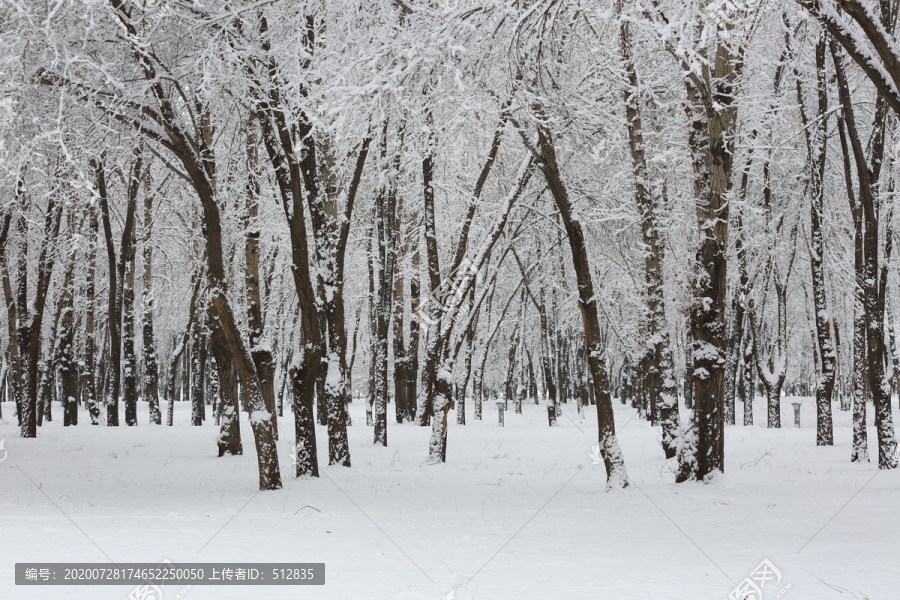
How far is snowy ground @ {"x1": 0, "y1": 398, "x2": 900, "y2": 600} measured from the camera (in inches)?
206

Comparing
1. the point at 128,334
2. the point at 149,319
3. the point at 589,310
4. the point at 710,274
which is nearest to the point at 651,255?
the point at 710,274

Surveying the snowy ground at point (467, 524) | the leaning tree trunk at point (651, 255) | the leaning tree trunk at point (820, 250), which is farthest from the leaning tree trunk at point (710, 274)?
the leaning tree trunk at point (820, 250)

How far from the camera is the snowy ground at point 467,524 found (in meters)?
5.24

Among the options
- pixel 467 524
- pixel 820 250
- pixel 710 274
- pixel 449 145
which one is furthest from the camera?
pixel 820 250

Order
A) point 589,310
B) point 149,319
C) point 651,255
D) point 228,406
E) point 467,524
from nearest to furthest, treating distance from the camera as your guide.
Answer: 1. point 467,524
2. point 589,310
3. point 651,255
4. point 228,406
5. point 149,319

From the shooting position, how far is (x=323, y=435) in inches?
760

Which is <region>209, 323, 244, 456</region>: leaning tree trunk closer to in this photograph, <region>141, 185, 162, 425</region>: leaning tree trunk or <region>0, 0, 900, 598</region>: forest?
<region>0, 0, 900, 598</region>: forest

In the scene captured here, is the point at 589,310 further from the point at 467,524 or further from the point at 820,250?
the point at 820,250

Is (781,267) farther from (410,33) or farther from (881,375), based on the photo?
(410,33)

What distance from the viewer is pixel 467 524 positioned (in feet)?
25.2

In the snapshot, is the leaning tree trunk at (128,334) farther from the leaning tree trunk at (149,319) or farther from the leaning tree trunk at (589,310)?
the leaning tree trunk at (589,310)

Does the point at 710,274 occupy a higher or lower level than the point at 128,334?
higher

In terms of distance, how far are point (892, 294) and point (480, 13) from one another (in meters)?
26.1

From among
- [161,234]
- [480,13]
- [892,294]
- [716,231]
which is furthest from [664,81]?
[892,294]
